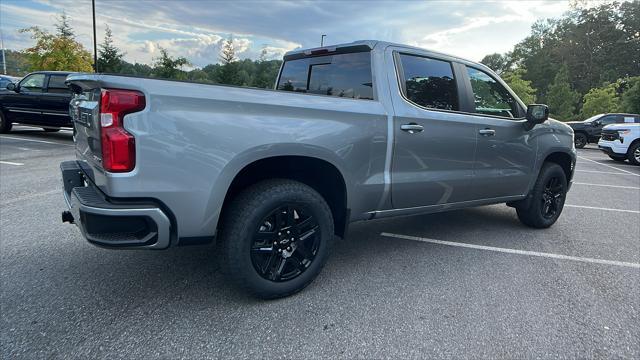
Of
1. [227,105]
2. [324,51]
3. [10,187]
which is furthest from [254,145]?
[10,187]

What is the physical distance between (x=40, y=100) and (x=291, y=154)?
1121 centimetres

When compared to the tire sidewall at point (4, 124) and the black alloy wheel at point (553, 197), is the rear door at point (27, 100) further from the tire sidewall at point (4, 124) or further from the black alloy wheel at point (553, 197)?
the black alloy wheel at point (553, 197)

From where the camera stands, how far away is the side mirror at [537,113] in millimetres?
4219

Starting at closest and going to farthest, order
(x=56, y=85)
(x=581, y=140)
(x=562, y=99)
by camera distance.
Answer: (x=56, y=85), (x=581, y=140), (x=562, y=99)

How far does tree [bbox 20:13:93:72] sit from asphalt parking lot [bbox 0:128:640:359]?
2402 cm

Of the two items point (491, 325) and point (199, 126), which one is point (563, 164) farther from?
point (199, 126)

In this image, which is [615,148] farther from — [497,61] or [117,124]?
[497,61]

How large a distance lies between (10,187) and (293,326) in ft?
17.4

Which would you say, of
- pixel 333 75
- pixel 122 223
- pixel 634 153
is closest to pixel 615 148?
pixel 634 153

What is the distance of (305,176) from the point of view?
3150 mm

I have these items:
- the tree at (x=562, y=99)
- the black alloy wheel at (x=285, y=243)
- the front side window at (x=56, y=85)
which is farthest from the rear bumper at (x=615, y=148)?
the tree at (x=562, y=99)

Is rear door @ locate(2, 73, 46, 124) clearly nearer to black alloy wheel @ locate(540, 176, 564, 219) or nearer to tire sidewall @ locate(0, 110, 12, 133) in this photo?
tire sidewall @ locate(0, 110, 12, 133)

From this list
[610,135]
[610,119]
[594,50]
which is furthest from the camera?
[594,50]

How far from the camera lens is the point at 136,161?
2244 mm
